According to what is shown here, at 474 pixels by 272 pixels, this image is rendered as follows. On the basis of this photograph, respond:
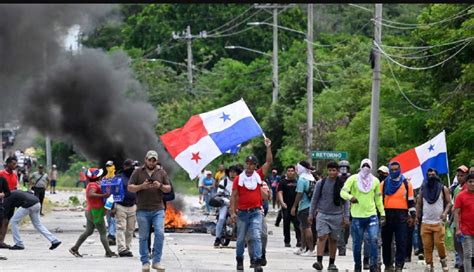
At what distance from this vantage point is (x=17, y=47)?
29062 mm

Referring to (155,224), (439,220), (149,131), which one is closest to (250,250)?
(155,224)

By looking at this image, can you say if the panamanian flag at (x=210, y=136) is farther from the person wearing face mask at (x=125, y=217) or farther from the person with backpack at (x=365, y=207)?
the person with backpack at (x=365, y=207)

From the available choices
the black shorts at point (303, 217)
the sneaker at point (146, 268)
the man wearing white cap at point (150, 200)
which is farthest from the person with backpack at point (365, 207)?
the black shorts at point (303, 217)

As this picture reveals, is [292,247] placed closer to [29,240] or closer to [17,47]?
[29,240]

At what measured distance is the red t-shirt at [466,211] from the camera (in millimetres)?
15750

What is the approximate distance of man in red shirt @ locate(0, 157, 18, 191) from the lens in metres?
21.3

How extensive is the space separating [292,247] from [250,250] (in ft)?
20.5

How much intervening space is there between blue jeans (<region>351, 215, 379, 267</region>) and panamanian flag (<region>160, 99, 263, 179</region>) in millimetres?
4219

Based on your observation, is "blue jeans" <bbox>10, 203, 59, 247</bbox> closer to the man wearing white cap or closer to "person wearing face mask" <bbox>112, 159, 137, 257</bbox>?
"person wearing face mask" <bbox>112, 159, 137, 257</bbox>

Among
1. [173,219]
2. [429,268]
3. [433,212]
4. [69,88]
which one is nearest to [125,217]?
[429,268]

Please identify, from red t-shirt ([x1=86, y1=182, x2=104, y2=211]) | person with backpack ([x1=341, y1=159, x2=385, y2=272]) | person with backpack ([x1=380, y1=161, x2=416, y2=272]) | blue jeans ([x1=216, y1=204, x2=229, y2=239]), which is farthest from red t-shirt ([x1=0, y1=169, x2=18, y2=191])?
person with backpack ([x1=380, y1=161, x2=416, y2=272])

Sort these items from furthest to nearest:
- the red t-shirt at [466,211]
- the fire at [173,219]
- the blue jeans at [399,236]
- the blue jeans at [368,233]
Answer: the fire at [173,219]
the blue jeans at [399,236]
the blue jeans at [368,233]
the red t-shirt at [466,211]

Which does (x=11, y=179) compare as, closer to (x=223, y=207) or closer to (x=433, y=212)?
(x=223, y=207)

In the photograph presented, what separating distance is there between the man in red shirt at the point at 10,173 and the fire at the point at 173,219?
6028 millimetres
